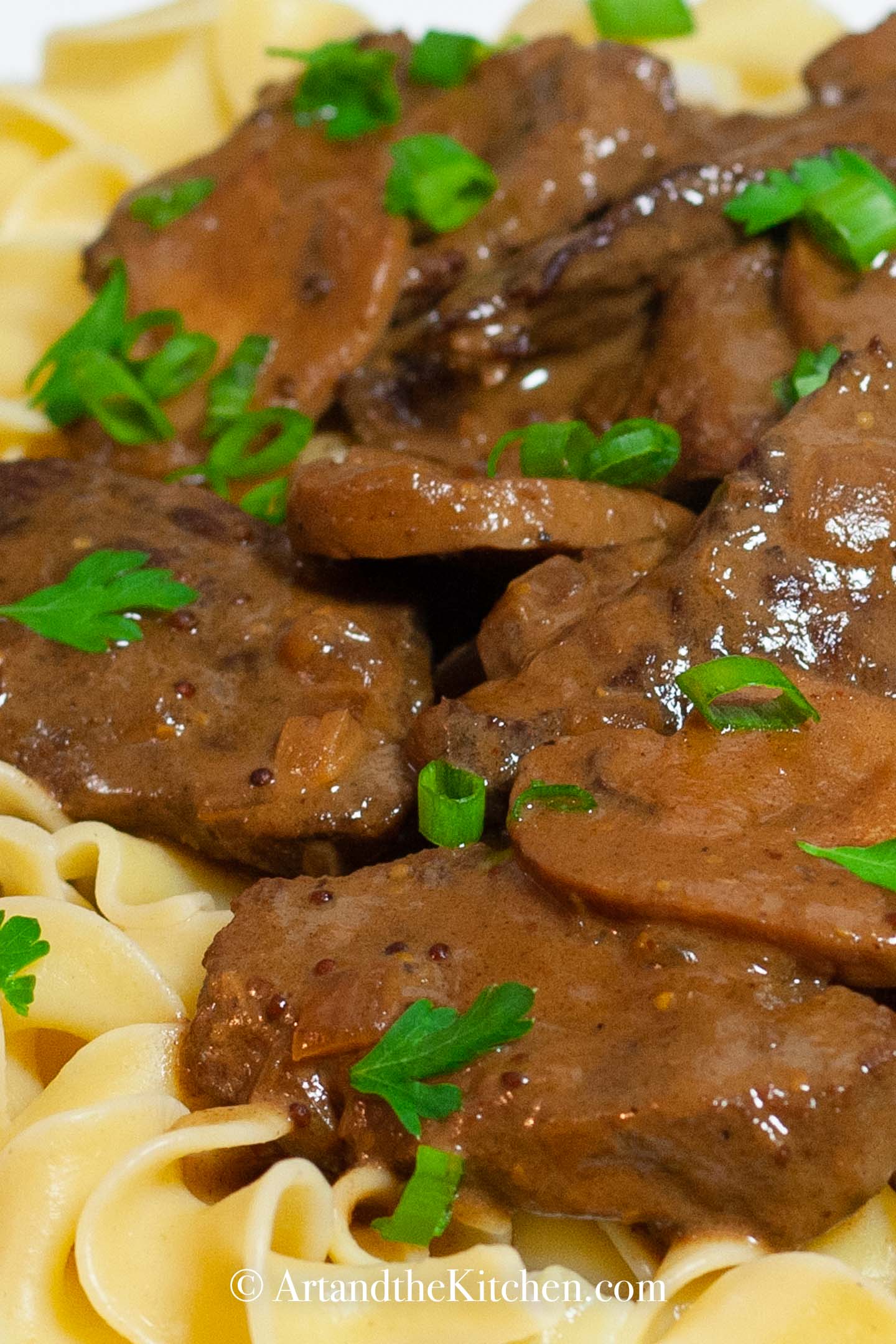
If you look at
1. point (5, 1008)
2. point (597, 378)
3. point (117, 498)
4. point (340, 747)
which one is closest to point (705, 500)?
point (597, 378)

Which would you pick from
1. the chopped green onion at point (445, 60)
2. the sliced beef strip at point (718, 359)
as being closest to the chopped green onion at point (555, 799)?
the sliced beef strip at point (718, 359)

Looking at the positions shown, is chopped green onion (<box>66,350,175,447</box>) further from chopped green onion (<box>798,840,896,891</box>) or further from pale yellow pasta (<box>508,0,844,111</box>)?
pale yellow pasta (<box>508,0,844,111</box>)

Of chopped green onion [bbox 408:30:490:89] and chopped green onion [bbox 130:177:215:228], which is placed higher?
chopped green onion [bbox 408:30:490:89]

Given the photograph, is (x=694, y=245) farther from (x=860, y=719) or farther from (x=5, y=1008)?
(x=5, y=1008)

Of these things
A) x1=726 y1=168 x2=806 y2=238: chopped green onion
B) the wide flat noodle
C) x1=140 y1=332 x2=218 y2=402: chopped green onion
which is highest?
x1=726 y1=168 x2=806 y2=238: chopped green onion

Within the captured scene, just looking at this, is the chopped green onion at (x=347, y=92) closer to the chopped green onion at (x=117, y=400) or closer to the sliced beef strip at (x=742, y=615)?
the chopped green onion at (x=117, y=400)

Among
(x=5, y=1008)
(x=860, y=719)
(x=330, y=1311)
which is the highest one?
(x=860, y=719)

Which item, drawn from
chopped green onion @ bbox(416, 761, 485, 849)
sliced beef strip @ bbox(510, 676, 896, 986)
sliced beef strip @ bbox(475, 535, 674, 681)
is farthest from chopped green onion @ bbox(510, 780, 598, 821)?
sliced beef strip @ bbox(475, 535, 674, 681)
